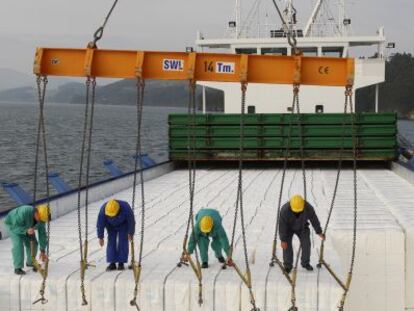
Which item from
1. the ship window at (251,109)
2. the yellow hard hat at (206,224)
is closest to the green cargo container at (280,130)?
the ship window at (251,109)

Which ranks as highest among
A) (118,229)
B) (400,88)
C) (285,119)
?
(400,88)

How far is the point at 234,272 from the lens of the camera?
942cm

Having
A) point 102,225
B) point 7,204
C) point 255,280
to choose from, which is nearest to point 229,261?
point 255,280

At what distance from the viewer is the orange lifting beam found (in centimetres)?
872

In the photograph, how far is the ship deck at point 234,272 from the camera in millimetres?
8836

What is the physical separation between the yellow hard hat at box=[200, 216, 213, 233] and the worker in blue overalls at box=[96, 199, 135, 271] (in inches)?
45.2

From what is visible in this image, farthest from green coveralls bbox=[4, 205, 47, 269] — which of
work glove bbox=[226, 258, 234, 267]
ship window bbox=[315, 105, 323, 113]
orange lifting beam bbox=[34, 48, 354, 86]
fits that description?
ship window bbox=[315, 105, 323, 113]

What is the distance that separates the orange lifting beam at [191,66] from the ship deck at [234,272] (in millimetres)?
3201

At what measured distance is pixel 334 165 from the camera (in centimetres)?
2523

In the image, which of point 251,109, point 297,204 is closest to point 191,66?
point 297,204

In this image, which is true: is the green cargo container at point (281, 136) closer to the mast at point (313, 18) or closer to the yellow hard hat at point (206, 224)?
the mast at point (313, 18)

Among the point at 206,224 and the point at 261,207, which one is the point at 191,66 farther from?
the point at 261,207

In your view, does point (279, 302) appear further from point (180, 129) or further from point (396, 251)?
point (180, 129)

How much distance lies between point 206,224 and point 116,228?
1.51 metres
